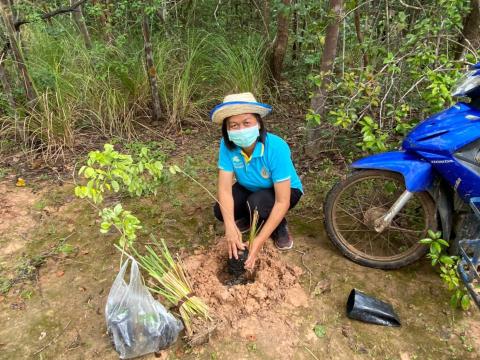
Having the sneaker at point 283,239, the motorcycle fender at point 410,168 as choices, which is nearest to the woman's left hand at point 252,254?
the sneaker at point 283,239

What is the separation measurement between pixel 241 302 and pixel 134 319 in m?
0.63

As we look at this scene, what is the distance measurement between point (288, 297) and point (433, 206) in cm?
103

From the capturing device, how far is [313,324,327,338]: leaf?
192 cm

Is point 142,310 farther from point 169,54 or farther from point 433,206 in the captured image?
point 169,54

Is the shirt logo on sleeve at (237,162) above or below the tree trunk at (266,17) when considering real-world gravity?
below

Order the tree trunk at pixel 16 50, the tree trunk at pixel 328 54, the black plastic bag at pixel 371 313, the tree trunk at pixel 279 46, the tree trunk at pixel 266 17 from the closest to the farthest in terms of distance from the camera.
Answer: the black plastic bag at pixel 371 313 → the tree trunk at pixel 328 54 → the tree trunk at pixel 16 50 → the tree trunk at pixel 279 46 → the tree trunk at pixel 266 17

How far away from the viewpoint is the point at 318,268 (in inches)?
92.9

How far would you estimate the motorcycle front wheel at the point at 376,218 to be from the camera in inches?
87.9

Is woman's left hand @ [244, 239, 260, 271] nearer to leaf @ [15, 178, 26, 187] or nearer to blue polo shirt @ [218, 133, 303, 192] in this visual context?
blue polo shirt @ [218, 133, 303, 192]

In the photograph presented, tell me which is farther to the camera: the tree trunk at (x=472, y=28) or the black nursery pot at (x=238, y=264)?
the tree trunk at (x=472, y=28)

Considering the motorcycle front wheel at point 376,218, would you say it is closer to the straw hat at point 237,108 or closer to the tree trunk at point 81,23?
the straw hat at point 237,108

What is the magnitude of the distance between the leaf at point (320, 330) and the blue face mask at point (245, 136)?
3.56ft

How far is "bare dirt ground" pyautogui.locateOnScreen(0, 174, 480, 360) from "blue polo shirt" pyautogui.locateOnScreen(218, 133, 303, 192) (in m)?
0.50

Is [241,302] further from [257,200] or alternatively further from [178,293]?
[257,200]
